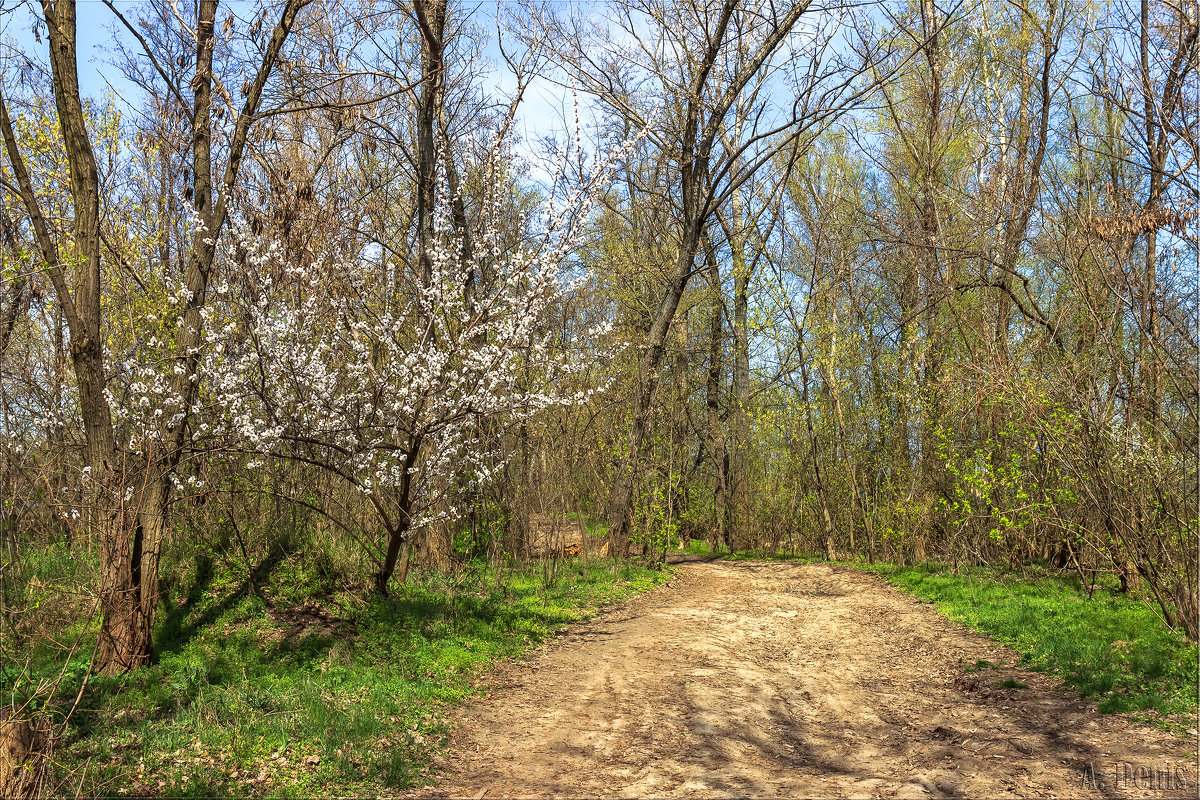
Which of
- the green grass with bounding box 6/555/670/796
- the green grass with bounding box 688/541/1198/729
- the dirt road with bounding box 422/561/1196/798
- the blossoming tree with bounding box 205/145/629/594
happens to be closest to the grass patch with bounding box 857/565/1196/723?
the green grass with bounding box 688/541/1198/729

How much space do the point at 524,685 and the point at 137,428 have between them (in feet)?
13.3

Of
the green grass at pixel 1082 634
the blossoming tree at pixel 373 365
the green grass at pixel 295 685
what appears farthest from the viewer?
the blossoming tree at pixel 373 365

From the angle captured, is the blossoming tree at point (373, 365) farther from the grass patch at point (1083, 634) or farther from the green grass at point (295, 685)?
the grass patch at point (1083, 634)

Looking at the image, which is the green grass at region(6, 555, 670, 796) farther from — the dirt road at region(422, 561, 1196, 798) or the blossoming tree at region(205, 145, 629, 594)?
the blossoming tree at region(205, 145, 629, 594)

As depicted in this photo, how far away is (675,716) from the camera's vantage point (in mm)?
5879

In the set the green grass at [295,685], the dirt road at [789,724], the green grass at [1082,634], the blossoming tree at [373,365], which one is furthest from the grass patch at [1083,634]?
the blossoming tree at [373,365]

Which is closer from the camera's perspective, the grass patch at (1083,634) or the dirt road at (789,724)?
the dirt road at (789,724)

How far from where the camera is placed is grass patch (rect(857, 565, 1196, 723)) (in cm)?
571

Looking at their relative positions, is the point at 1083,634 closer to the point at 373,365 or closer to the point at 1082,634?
the point at 1082,634

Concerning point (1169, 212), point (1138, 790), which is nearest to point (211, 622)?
point (1138, 790)

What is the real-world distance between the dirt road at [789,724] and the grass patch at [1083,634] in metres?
0.25

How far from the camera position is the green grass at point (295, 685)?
15.0ft

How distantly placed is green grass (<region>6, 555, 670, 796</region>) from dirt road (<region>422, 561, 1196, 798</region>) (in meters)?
0.41

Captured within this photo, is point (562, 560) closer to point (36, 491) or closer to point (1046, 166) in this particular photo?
point (36, 491)
